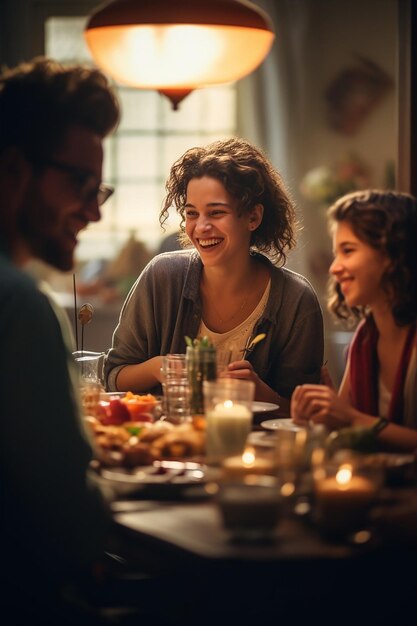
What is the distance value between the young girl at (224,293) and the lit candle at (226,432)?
95 centimetres

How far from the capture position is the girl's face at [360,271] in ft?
8.19

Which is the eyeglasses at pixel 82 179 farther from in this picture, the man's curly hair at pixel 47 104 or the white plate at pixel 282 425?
the white plate at pixel 282 425

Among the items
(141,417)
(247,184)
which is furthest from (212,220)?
(141,417)

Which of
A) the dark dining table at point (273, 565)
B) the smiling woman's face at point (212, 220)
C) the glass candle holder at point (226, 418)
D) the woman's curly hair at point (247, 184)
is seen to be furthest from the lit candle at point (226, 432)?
the woman's curly hair at point (247, 184)

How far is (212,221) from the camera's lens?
3.08 m

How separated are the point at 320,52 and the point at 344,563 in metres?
4.69

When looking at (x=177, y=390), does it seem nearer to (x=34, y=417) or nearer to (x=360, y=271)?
(x=360, y=271)

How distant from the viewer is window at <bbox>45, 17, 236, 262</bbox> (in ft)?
19.5

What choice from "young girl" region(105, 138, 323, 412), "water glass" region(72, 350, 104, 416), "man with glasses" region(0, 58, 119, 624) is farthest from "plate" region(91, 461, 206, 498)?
"young girl" region(105, 138, 323, 412)

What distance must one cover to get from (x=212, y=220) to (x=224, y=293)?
237mm

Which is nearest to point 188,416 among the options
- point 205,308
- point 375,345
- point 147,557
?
point 375,345

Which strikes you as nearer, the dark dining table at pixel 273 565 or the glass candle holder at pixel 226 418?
the dark dining table at pixel 273 565

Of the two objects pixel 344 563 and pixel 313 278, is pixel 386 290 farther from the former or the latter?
pixel 313 278

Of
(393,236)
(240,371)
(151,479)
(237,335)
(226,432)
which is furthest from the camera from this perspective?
(237,335)
